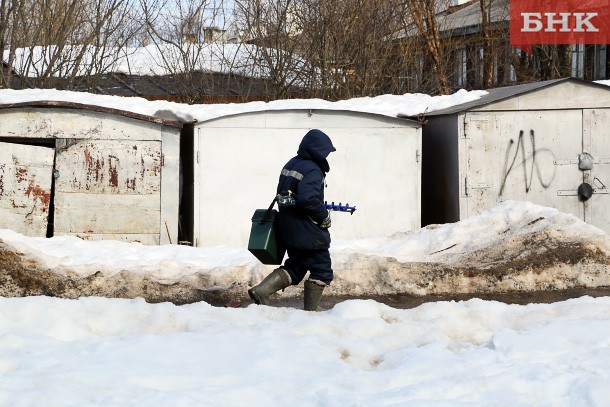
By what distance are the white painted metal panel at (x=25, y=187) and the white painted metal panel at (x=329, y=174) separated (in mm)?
1885

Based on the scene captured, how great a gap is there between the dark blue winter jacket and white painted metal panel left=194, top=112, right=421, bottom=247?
17.9 ft

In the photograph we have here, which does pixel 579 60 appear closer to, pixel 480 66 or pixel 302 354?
pixel 480 66

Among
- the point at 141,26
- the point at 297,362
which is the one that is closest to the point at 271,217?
the point at 297,362

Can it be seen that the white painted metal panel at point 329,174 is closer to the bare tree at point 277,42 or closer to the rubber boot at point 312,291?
the rubber boot at point 312,291

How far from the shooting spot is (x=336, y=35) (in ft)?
73.3

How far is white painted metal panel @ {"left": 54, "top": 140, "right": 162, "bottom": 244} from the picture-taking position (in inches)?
523

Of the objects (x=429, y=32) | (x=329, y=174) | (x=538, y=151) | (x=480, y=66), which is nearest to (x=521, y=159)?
(x=538, y=151)

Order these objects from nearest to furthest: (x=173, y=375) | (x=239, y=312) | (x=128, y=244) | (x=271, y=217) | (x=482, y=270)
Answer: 1. (x=173, y=375)
2. (x=239, y=312)
3. (x=271, y=217)
4. (x=482, y=270)
5. (x=128, y=244)

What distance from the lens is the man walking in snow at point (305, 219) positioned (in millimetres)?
8148

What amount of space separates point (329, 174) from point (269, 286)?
225 inches

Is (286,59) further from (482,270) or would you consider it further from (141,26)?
(482,270)

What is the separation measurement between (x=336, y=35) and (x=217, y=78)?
2.77m

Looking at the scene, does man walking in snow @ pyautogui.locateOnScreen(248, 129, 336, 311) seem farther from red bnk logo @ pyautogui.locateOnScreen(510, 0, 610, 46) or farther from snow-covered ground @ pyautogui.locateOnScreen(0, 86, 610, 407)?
red bnk logo @ pyautogui.locateOnScreen(510, 0, 610, 46)

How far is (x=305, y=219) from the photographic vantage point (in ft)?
27.2
